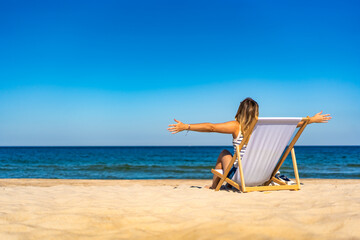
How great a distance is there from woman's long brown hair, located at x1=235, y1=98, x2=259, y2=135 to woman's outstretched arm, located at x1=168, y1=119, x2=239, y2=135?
87 mm

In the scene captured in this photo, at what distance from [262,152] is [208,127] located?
2.52ft

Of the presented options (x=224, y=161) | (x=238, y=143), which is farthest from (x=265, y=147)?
(x=224, y=161)

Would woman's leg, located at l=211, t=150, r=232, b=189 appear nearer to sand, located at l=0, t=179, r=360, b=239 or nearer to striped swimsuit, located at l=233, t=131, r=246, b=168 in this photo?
striped swimsuit, located at l=233, t=131, r=246, b=168

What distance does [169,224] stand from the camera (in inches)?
100

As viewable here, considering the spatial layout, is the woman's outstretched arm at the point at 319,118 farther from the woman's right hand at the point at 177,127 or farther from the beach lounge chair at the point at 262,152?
the woman's right hand at the point at 177,127

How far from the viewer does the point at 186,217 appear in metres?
2.75

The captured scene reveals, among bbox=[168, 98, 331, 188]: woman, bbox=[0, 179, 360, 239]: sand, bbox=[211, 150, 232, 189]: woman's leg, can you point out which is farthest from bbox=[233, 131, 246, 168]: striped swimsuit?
bbox=[0, 179, 360, 239]: sand

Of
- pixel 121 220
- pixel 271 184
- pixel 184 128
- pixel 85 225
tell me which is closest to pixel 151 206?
pixel 121 220

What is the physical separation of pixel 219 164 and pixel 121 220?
2.16m

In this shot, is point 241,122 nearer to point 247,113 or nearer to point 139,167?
point 247,113

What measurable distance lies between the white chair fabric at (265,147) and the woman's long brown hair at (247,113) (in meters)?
0.29

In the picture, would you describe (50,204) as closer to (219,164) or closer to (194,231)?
(194,231)

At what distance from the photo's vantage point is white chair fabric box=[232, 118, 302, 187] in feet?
12.5

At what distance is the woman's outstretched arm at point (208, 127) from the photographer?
12.3 feet
